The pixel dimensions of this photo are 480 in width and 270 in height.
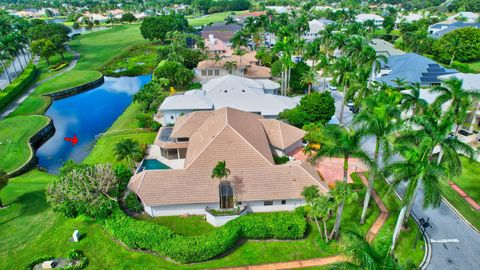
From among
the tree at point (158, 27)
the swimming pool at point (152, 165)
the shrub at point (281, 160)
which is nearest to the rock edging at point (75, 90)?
the tree at point (158, 27)

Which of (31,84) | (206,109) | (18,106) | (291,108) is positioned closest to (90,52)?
(31,84)

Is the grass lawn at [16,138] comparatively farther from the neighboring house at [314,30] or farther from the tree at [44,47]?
the neighboring house at [314,30]

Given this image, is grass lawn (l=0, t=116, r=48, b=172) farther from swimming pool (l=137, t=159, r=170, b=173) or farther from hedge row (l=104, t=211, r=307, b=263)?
hedge row (l=104, t=211, r=307, b=263)

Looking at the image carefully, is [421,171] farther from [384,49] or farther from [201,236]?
[384,49]

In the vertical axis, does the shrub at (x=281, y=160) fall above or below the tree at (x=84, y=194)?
below

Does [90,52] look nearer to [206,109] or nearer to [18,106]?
[18,106]
